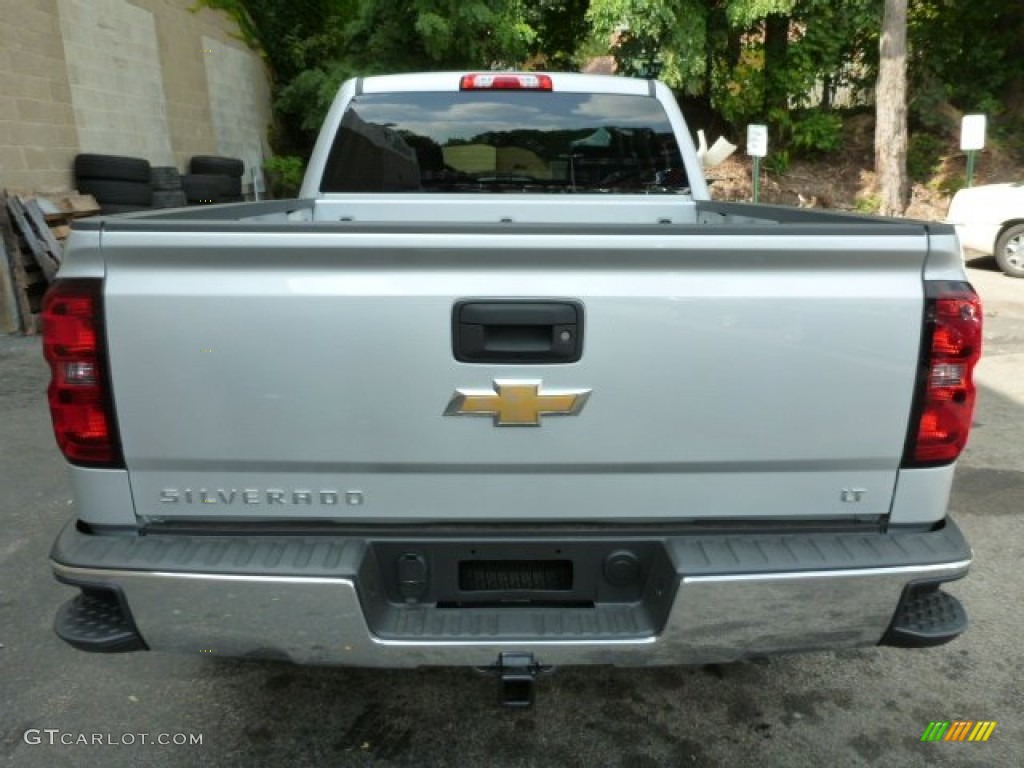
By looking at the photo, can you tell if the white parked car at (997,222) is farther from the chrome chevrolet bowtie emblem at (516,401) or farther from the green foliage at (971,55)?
the chrome chevrolet bowtie emblem at (516,401)

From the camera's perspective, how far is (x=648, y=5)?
49.6 feet

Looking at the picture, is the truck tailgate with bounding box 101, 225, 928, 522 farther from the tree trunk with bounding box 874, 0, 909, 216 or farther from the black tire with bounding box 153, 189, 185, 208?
the tree trunk with bounding box 874, 0, 909, 216

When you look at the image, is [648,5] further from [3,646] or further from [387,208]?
[3,646]

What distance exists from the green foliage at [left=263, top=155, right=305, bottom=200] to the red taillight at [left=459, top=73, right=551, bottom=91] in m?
13.4

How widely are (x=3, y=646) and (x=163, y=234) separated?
7.27 feet

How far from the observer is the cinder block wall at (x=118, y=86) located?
8938mm

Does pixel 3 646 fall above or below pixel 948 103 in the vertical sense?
below

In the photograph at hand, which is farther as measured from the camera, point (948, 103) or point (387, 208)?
point (948, 103)

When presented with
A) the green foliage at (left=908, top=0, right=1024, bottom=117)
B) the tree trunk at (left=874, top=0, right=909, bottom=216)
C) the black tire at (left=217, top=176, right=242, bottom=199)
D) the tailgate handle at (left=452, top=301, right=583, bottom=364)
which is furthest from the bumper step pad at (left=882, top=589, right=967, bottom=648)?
the green foliage at (left=908, top=0, right=1024, bottom=117)

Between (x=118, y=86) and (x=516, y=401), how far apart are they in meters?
11.3

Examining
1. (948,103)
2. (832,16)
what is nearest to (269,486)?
(832,16)

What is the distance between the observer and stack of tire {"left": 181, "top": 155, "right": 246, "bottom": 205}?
476 inches

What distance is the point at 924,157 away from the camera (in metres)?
18.2

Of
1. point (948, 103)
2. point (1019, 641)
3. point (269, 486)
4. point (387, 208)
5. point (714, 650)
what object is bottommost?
point (1019, 641)
